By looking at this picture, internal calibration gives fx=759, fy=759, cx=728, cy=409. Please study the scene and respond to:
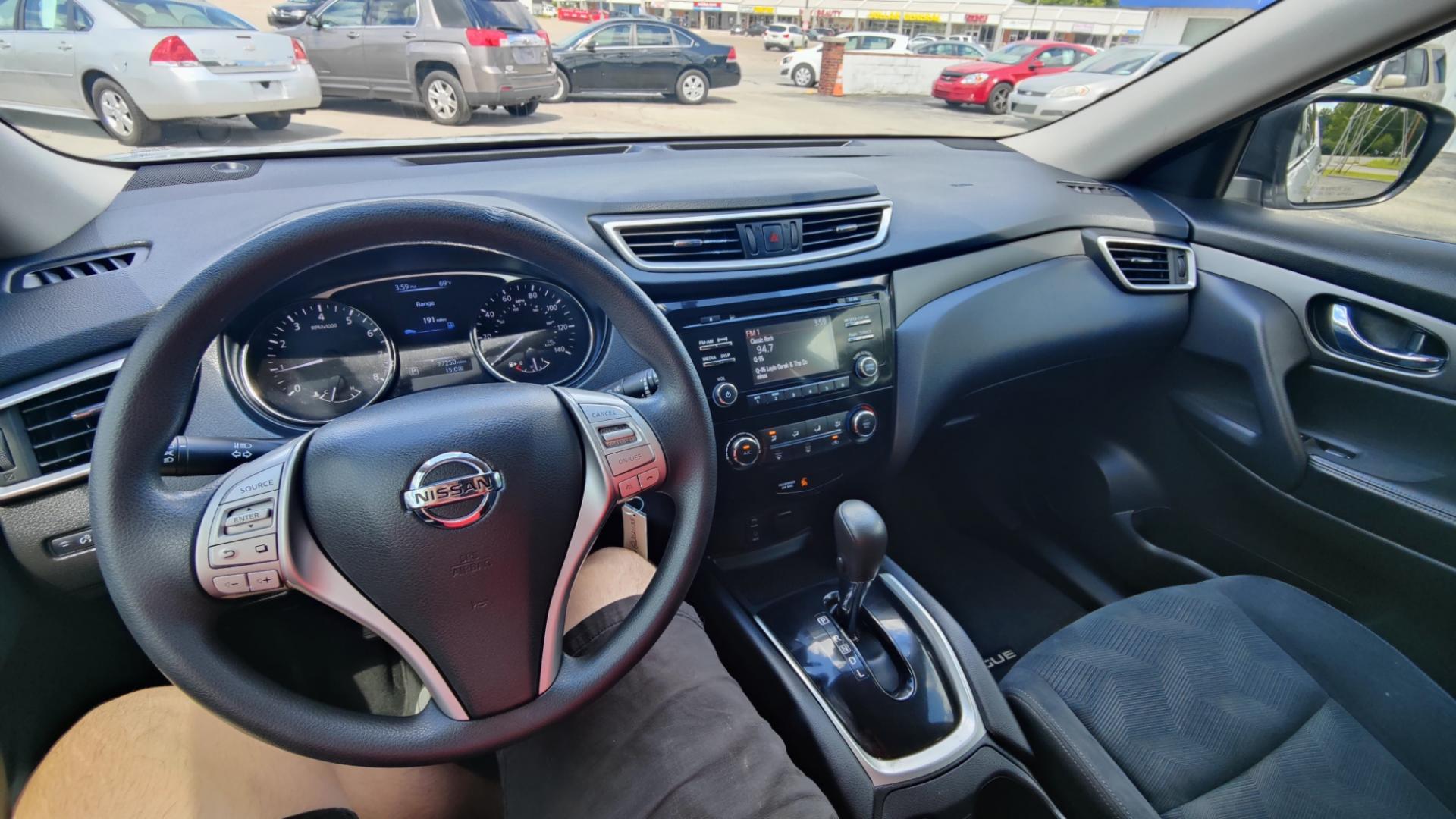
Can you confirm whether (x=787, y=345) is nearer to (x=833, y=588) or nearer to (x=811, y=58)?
(x=833, y=588)

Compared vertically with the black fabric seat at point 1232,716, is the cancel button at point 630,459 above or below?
above

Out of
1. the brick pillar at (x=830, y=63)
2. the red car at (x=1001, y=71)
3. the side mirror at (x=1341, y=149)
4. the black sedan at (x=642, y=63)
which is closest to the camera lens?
the side mirror at (x=1341, y=149)

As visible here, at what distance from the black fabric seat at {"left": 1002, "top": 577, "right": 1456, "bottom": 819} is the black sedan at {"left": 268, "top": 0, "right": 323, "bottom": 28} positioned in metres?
2.50

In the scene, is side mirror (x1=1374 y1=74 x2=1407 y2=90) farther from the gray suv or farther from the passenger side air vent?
the gray suv

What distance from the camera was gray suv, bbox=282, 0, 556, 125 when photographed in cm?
228

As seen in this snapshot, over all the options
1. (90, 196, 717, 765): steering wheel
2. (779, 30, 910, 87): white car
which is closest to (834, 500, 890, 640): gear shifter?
(90, 196, 717, 765): steering wheel

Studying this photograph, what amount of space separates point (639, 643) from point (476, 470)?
0.31 meters

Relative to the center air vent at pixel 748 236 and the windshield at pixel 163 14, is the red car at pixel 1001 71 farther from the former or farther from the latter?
the windshield at pixel 163 14

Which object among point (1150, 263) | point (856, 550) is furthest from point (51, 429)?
point (1150, 263)

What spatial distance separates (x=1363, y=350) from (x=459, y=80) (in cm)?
285

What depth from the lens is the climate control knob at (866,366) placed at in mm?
1780

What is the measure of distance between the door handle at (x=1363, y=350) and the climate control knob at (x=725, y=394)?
158 centimetres

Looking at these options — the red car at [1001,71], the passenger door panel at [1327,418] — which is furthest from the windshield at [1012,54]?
the passenger door panel at [1327,418]

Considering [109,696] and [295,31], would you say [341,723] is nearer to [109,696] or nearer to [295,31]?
[109,696]
